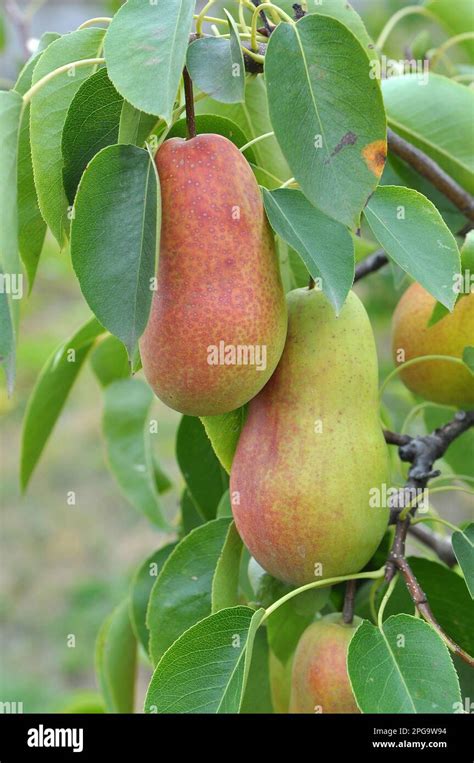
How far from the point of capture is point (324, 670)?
80 cm

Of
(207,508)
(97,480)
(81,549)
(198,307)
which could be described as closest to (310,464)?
(198,307)

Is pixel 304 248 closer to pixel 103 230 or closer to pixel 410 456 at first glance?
pixel 103 230

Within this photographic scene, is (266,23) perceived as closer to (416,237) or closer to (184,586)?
(416,237)

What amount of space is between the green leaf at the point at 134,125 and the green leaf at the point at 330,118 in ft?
0.35

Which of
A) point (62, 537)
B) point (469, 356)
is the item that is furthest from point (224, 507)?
point (62, 537)

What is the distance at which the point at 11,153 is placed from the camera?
66cm

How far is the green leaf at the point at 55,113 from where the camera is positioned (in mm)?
720

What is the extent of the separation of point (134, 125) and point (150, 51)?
0.25 ft

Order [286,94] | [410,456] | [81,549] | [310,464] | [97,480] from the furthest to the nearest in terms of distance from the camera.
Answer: [97,480], [81,549], [410,456], [310,464], [286,94]

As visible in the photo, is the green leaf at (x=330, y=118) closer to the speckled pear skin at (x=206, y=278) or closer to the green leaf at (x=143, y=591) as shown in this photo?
the speckled pear skin at (x=206, y=278)

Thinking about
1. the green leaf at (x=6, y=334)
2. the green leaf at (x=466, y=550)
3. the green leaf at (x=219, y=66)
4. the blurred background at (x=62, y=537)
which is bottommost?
the blurred background at (x=62, y=537)

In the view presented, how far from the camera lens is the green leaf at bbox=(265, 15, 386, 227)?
633mm

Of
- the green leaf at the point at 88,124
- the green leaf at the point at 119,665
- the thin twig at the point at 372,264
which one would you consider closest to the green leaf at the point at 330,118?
the green leaf at the point at 88,124
